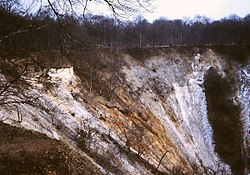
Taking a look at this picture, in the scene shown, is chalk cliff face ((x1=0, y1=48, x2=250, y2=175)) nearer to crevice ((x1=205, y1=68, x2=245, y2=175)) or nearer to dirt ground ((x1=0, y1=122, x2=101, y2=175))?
crevice ((x1=205, y1=68, x2=245, y2=175))

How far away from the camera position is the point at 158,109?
48156 millimetres

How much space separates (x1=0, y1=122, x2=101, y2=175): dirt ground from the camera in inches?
400

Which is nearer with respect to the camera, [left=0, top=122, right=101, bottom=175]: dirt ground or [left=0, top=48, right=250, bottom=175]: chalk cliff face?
[left=0, top=122, right=101, bottom=175]: dirt ground

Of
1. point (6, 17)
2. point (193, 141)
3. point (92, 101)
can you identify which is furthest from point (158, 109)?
point (6, 17)

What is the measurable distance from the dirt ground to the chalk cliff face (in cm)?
1169

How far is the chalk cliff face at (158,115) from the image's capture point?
31328mm

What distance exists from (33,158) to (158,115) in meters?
36.6

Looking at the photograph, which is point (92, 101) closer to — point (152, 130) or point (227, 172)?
point (152, 130)

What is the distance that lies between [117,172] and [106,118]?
1138cm

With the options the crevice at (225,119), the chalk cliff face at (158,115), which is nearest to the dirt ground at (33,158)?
the chalk cliff face at (158,115)

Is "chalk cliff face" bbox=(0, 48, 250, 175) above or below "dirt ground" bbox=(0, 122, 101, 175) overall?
below

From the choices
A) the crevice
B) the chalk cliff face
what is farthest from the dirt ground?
the crevice

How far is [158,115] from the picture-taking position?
46.9 metres

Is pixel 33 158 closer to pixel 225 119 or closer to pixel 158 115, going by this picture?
pixel 158 115
